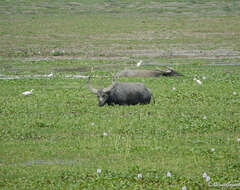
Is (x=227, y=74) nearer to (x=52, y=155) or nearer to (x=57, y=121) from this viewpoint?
(x=57, y=121)

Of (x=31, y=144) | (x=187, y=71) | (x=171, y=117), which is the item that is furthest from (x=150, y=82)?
(x=31, y=144)

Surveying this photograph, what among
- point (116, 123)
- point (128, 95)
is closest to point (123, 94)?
point (128, 95)

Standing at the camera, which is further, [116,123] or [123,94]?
[123,94]

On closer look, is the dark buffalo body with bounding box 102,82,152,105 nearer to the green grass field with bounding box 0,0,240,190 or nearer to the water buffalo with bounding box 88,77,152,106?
the water buffalo with bounding box 88,77,152,106

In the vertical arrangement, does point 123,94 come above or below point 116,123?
below

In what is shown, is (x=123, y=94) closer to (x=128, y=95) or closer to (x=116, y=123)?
(x=128, y=95)

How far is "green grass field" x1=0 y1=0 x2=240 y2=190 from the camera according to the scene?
28.9ft

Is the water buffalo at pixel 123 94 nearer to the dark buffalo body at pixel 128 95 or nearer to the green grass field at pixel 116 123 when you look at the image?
the dark buffalo body at pixel 128 95

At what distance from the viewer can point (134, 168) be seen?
356 inches

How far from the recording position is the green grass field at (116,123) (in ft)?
28.9

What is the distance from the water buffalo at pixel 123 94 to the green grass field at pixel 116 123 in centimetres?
44

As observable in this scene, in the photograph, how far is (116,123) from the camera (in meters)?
12.7

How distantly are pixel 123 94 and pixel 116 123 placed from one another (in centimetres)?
283

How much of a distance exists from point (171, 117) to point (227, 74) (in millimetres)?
9362
